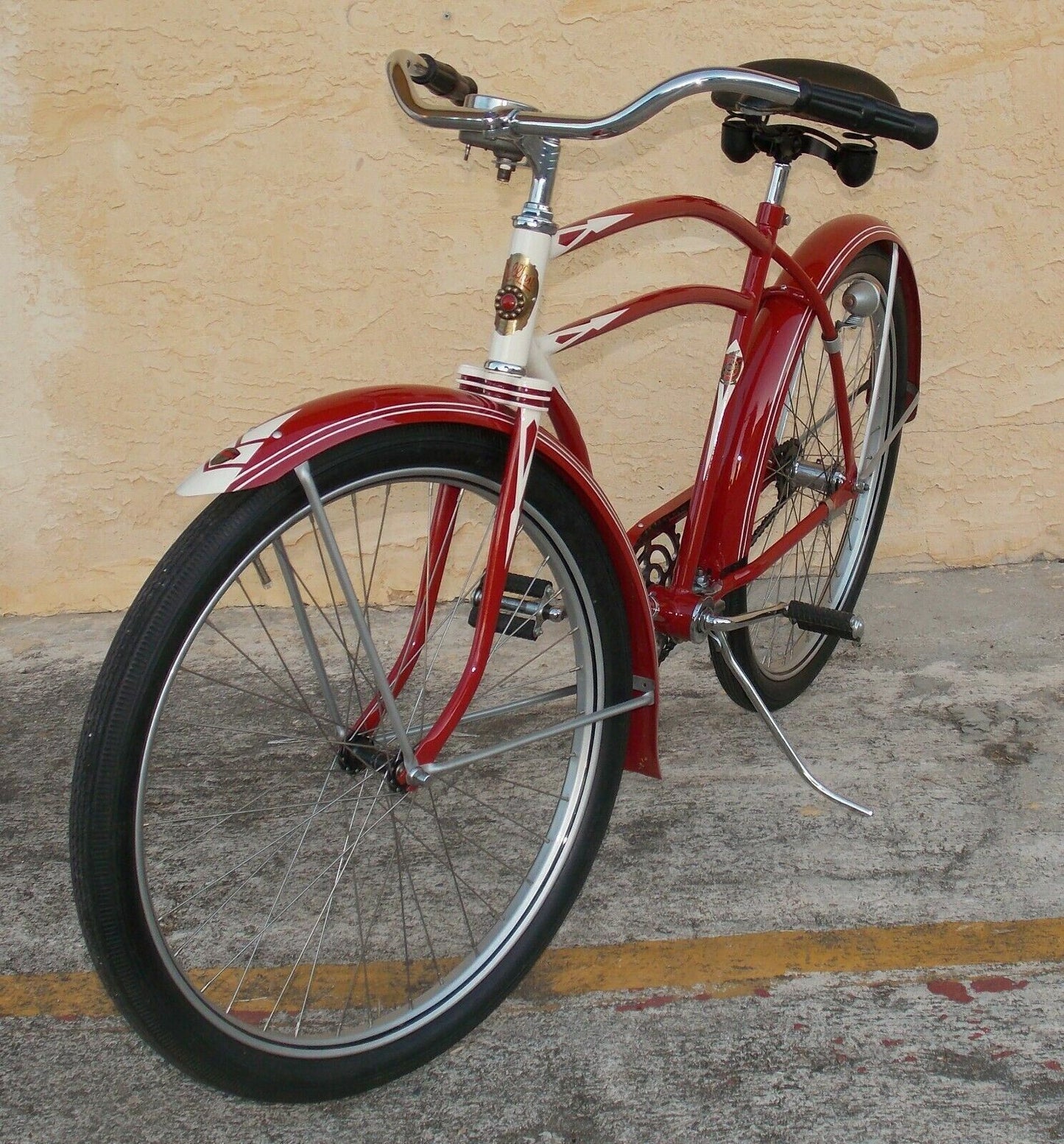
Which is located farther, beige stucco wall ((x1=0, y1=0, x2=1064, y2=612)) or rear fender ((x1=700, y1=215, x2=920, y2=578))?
beige stucco wall ((x1=0, y1=0, x2=1064, y2=612))

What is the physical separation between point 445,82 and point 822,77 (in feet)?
2.74

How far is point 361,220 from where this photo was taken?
3.26 metres

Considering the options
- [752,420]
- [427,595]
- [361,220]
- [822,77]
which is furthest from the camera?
[361,220]

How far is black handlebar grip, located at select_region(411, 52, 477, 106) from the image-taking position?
5.45 feet

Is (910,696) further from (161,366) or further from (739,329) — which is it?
(161,366)

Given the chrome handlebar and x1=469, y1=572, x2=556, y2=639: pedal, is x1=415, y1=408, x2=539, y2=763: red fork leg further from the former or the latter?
the chrome handlebar

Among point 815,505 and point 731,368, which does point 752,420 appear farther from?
point 815,505

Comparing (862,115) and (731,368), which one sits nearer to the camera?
(862,115)

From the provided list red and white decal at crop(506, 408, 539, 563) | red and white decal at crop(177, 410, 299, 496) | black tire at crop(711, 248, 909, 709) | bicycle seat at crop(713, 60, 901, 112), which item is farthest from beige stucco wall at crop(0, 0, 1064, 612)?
red and white decal at crop(177, 410, 299, 496)

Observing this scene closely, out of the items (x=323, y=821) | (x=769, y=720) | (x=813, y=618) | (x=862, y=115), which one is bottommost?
(x=323, y=821)

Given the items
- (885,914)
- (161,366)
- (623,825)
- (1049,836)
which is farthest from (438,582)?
(161,366)

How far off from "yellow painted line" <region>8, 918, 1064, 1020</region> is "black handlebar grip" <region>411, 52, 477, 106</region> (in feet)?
4.67

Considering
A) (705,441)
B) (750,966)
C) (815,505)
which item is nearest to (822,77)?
(705,441)

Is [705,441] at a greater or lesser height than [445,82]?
lesser
